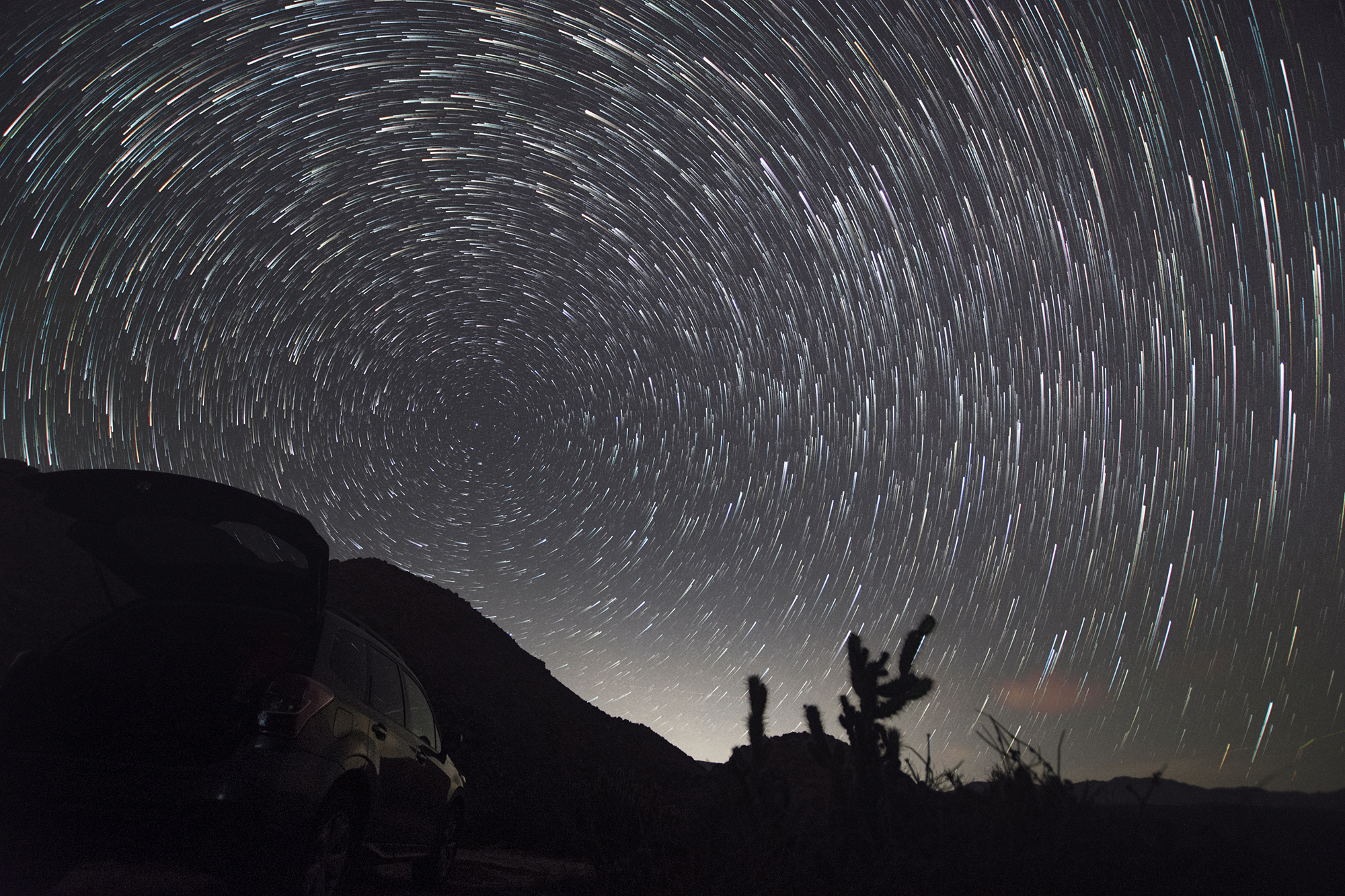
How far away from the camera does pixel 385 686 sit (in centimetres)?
466

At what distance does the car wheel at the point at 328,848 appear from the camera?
3.35 meters

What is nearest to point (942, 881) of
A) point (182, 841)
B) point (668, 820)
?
point (668, 820)

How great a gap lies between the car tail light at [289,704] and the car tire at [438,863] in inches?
93.9

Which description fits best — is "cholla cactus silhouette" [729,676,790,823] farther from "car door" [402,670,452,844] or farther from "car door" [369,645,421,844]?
"car door" [369,645,421,844]

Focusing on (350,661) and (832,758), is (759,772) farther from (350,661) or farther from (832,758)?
(350,661)

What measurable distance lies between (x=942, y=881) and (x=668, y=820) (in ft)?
10.0

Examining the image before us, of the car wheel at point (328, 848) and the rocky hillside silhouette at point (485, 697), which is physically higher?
the rocky hillside silhouette at point (485, 697)

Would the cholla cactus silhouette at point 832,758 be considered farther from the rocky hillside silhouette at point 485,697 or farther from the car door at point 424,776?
the car door at point 424,776

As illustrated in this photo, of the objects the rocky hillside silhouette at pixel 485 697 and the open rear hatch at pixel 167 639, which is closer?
the open rear hatch at pixel 167 639

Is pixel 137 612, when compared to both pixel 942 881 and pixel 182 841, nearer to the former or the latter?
pixel 182 841

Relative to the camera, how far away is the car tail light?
3277 millimetres

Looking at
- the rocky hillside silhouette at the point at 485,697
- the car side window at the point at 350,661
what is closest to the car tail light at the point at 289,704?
the car side window at the point at 350,661

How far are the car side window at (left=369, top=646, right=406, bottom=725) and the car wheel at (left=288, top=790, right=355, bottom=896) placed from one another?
62cm

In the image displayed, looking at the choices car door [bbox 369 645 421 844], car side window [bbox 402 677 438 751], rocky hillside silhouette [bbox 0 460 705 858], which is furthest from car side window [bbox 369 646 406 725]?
rocky hillside silhouette [bbox 0 460 705 858]
